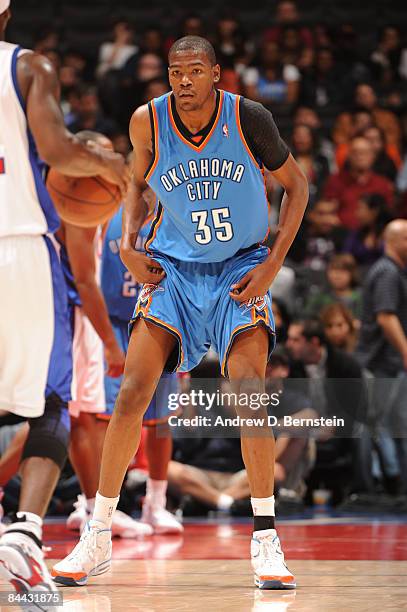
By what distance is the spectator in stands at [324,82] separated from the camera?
1277 centimetres

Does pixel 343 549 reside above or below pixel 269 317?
below

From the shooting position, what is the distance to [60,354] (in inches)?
159

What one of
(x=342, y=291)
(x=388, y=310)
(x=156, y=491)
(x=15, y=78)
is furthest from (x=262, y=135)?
(x=342, y=291)

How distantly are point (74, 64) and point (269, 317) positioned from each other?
30.5 feet

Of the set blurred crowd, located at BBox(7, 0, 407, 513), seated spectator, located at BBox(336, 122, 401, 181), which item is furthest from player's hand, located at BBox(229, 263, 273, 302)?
seated spectator, located at BBox(336, 122, 401, 181)

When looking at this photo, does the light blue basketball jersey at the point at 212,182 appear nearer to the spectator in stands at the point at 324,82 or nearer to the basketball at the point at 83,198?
the basketball at the point at 83,198

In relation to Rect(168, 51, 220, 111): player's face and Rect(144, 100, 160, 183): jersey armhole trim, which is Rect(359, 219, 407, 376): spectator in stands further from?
Rect(168, 51, 220, 111): player's face

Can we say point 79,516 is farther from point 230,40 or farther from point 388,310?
point 230,40

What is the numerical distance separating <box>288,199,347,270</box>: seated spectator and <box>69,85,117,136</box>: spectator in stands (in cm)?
250

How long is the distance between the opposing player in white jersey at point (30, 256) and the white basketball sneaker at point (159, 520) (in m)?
2.36

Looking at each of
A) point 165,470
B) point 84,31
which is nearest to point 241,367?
point 165,470

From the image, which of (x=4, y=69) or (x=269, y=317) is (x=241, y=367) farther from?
(x=4, y=69)

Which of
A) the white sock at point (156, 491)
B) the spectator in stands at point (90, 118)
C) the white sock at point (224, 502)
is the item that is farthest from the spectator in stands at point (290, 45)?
the white sock at point (156, 491)

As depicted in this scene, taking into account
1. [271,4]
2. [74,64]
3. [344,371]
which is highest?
[271,4]
